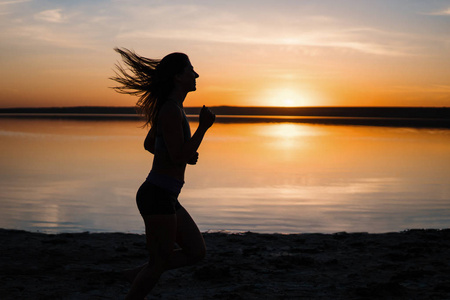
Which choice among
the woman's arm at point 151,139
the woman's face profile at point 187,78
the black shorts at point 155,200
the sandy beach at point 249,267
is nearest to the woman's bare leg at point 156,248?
the black shorts at point 155,200

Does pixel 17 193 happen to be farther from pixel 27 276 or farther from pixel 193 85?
pixel 193 85

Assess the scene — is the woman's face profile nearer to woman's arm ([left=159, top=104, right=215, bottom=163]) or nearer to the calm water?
woman's arm ([left=159, top=104, right=215, bottom=163])

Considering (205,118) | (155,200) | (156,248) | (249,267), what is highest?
(205,118)

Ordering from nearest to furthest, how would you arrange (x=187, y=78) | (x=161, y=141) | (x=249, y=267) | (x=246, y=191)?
(x=161, y=141)
(x=187, y=78)
(x=249, y=267)
(x=246, y=191)

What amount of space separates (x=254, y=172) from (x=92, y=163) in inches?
259

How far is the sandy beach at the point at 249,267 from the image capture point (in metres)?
5.27

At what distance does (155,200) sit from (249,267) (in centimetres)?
290

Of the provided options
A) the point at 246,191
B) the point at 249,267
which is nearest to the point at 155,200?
the point at 249,267

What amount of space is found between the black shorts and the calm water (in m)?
5.98

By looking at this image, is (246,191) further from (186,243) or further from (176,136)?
(176,136)

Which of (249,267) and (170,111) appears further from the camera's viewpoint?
(249,267)

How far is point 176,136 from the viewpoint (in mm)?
3668

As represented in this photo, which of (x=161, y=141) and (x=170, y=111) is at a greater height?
(x=170, y=111)

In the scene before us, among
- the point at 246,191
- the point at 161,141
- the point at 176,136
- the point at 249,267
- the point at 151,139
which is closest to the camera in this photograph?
the point at 176,136
